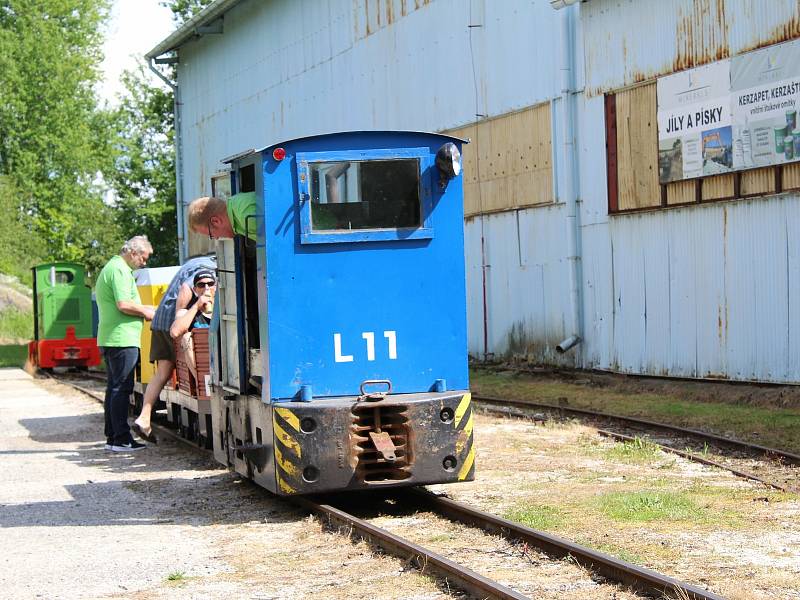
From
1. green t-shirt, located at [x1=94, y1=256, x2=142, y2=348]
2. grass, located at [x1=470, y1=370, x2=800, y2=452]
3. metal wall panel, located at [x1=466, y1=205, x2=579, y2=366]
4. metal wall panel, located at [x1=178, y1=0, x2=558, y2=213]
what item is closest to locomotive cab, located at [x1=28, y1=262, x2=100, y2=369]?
metal wall panel, located at [x1=178, y1=0, x2=558, y2=213]

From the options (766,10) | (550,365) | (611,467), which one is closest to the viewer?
(611,467)

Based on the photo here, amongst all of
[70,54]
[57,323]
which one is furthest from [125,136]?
[57,323]

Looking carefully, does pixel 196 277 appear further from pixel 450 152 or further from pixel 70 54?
pixel 70 54

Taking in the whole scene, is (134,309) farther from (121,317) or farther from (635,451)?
(635,451)

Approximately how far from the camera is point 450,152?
346 inches

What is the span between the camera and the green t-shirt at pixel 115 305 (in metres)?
12.8

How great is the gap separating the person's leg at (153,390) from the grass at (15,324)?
36.9 metres

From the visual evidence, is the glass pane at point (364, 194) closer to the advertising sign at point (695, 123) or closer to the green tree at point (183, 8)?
→ the advertising sign at point (695, 123)

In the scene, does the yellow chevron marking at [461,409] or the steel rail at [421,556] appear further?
the yellow chevron marking at [461,409]

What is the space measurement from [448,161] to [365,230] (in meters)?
0.76

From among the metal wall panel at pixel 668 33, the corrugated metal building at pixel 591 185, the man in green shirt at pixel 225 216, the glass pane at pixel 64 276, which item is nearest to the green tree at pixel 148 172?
the glass pane at pixel 64 276

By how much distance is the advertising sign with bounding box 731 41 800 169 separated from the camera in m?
15.8

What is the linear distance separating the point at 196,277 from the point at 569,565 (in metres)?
6.22

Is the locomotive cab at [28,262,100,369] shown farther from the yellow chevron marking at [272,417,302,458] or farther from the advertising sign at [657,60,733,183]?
the yellow chevron marking at [272,417,302,458]
